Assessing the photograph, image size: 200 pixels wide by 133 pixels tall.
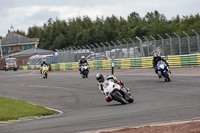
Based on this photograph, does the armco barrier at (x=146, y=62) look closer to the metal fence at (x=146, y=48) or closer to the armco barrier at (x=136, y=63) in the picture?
the metal fence at (x=146, y=48)

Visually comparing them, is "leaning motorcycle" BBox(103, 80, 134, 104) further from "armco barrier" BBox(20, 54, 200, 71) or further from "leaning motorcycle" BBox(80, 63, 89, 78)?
"armco barrier" BBox(20, 54, 200, 71)

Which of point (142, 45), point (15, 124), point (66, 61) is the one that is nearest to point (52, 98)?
point (15, 124)

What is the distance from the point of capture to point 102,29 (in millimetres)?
106312

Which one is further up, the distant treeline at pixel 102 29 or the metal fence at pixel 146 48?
the distant treeline at pixel 102 29

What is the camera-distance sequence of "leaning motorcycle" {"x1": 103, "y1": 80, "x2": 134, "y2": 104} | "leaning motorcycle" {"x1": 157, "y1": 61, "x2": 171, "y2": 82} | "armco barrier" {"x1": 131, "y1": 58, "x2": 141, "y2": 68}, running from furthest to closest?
"armco barrier" {"x1": 131, "y1": 58, "x2": 141, "y2": 68}, "leaning motorcycle" {"x1": 157, "y1": 61, "x2": 171, "y2": 82}, "leaning motorcycle" {"x1": 103, "y1": 80, "x2": 134, "y2": 104}

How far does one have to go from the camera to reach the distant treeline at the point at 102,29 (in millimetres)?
Result: 72625

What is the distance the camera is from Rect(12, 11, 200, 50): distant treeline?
72.6 meters

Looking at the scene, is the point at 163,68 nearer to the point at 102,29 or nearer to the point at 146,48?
the point at 146,48

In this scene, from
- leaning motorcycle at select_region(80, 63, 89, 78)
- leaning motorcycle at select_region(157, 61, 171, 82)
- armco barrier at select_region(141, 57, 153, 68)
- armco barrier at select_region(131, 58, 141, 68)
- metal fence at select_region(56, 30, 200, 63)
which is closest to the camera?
leaning motorcycle at select_region(157, 61, 171, 82)

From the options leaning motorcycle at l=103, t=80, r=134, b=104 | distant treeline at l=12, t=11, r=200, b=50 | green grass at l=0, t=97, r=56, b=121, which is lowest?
green grass at l=0, t=97, r=56, b=121

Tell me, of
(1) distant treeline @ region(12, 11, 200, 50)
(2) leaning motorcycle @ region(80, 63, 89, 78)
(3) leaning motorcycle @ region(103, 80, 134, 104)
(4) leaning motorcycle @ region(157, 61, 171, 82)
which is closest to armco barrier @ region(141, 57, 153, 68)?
(2) leaning motorcycle @ region(80, 63, 89, 78)

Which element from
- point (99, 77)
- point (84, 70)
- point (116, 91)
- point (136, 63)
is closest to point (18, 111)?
point (99, 77)

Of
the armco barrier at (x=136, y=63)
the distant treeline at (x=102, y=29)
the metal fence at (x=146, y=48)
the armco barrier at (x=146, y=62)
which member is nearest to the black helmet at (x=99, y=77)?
the metal fence at (x=146, y=48)

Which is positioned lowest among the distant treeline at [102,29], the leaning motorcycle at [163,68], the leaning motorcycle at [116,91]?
the leaning motorcycle at [116,91]
